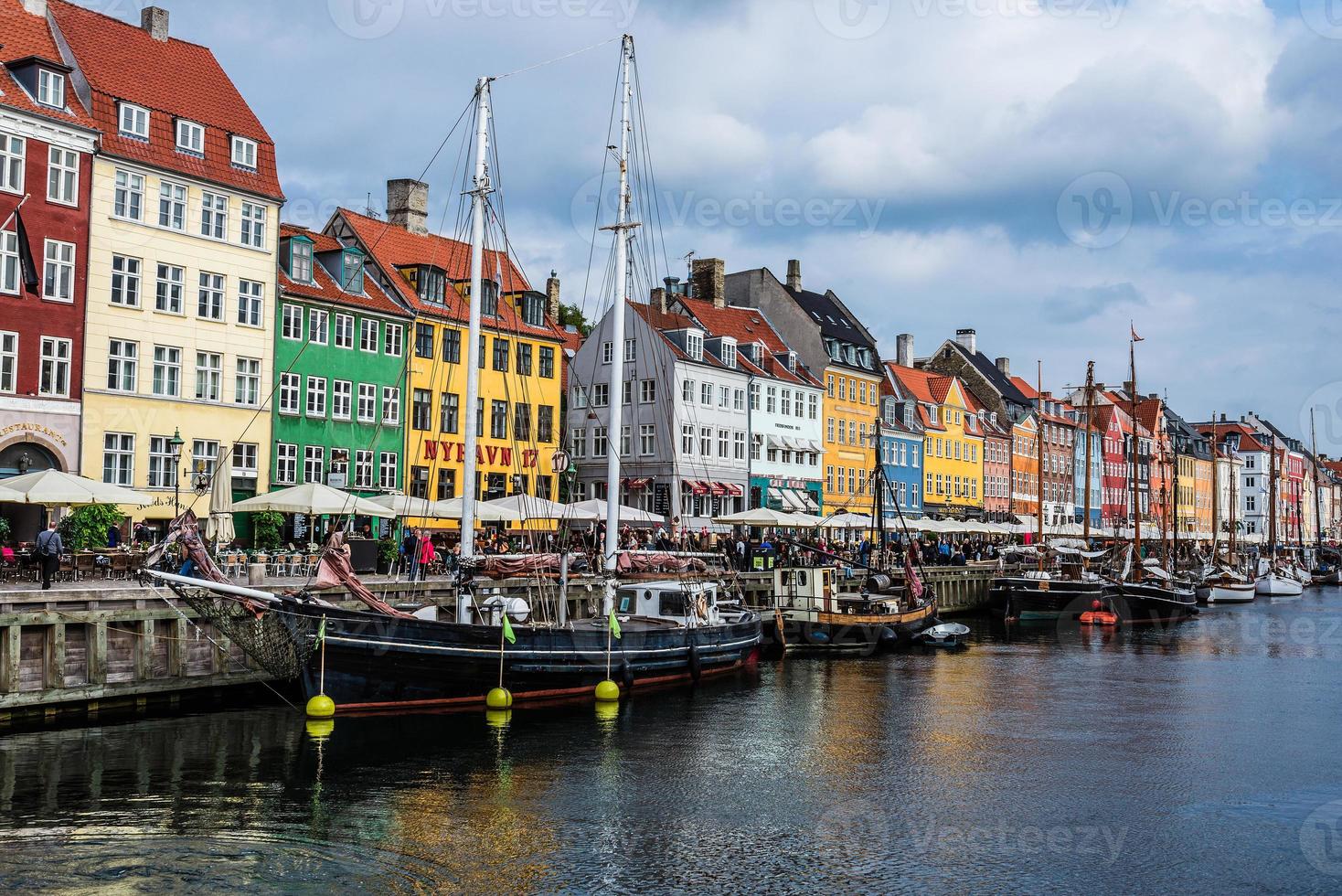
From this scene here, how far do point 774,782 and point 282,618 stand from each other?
10312mm

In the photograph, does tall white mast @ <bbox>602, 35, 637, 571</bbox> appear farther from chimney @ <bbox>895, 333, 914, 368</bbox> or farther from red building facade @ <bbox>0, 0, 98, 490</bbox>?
chimney @ <bbox>895, 333, 914, 368</bbox>

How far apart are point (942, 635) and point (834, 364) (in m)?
33.6

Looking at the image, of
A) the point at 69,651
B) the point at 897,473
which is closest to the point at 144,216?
the point at 69,651

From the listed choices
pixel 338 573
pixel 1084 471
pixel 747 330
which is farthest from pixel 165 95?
pixel 1084 471

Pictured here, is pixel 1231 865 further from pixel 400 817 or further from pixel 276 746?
pixel 276 746

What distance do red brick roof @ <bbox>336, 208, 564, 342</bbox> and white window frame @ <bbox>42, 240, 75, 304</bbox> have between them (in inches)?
533

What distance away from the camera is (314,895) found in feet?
47.6

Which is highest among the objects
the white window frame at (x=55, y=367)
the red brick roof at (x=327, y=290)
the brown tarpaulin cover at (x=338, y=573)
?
the red brick roof at (x=327, y=290)

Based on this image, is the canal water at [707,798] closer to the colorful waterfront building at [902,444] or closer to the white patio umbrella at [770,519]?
the white patio umbrella at [770,519]

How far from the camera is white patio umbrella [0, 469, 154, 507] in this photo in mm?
28359

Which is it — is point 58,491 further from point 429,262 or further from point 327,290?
Result: point 429,262

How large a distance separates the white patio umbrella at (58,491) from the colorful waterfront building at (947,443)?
6330cm

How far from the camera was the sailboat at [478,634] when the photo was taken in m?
25.3

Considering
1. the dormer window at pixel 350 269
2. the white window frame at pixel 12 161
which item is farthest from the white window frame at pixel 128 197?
the dormer window at pixel 350 269
